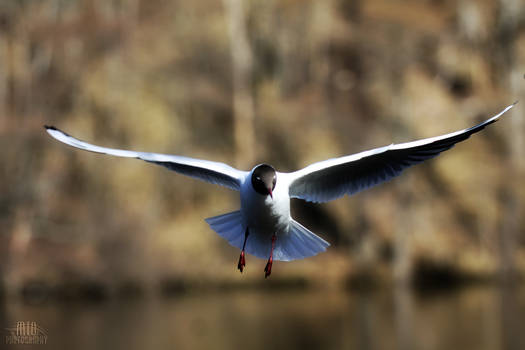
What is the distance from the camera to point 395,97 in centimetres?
2361

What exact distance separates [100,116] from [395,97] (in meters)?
8.11

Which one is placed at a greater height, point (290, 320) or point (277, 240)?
point (277, 240)

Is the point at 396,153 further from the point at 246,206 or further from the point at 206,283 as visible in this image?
the point at 206,283

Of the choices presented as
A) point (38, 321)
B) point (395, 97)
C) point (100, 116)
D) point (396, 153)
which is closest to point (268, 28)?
point (395, 97)

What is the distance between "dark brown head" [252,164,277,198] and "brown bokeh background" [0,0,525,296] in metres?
13.9

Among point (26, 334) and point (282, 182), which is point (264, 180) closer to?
point (282, 182)

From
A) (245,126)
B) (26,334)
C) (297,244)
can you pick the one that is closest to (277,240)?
(297,244)

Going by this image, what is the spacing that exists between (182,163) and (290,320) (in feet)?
40.2

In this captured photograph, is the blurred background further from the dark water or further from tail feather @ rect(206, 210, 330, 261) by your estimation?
tail feather @ rect(206, 210, 330, 261)

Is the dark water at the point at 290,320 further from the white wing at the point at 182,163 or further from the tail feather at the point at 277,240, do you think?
the tail feather at the point at 277,240

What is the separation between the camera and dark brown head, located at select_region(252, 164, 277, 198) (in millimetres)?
5551

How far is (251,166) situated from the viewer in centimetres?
2202

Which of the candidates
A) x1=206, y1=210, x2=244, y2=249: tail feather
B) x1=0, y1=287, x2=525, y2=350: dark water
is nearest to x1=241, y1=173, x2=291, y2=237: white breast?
x1=206, y1=210, x2=244, y2=249: tail feather

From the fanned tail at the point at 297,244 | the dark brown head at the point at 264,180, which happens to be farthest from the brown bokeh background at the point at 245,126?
the dark brown head at the point at 264,180
